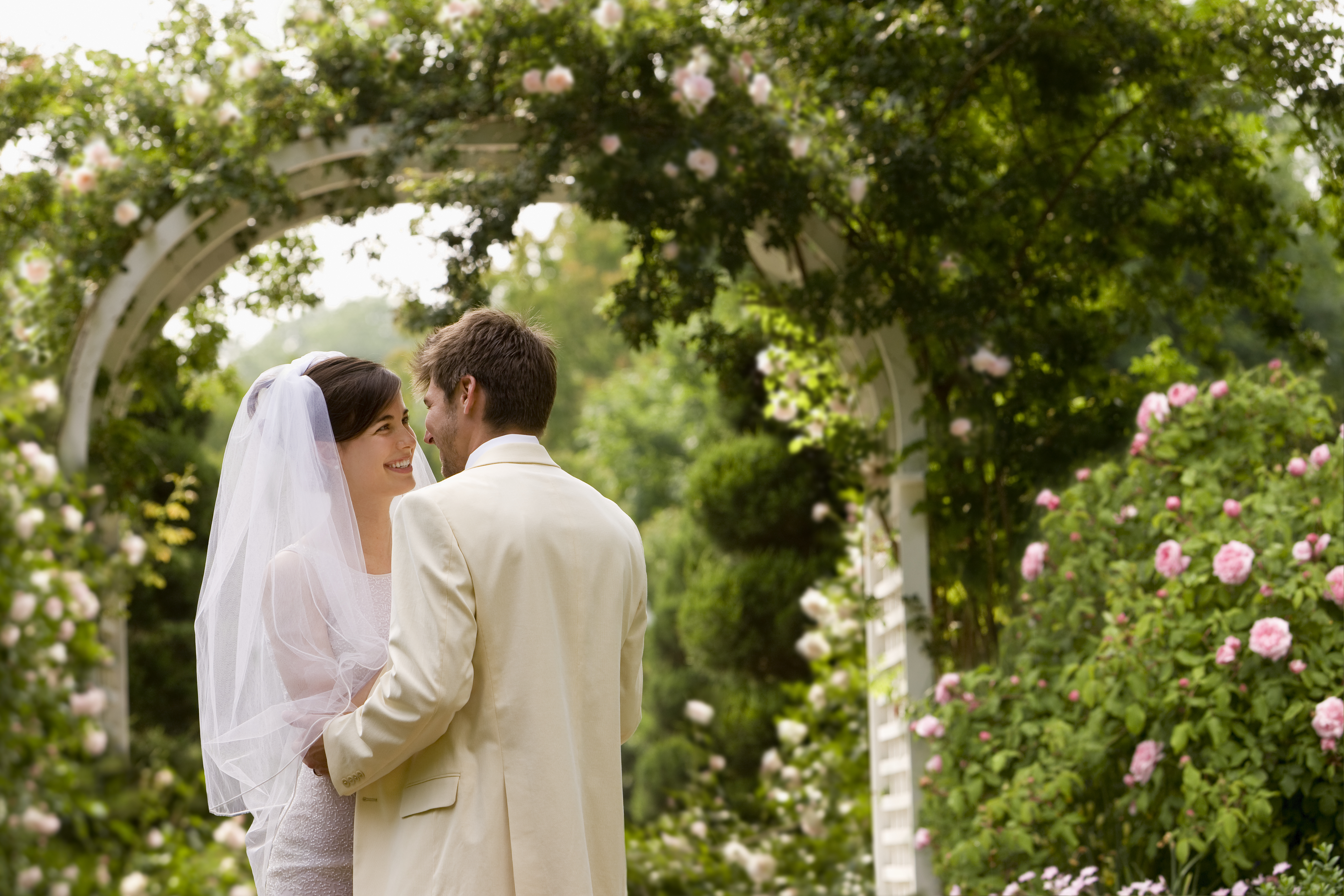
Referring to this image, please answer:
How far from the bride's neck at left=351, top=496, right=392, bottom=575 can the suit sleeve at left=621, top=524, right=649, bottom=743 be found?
47 centimetres

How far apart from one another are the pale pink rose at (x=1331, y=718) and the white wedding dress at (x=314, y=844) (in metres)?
2.12

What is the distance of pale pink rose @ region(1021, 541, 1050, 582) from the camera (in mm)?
3846

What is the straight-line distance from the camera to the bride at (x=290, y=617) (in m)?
1.90

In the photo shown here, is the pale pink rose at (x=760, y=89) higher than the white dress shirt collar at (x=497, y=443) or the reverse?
higher

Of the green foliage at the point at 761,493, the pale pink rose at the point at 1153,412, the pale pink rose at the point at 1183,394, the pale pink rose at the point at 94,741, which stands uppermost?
the green foliage at the point at 761,493

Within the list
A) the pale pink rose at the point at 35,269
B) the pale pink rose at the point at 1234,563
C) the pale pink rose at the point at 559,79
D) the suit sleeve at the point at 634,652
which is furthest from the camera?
the pale pink rose at the point at 35,269

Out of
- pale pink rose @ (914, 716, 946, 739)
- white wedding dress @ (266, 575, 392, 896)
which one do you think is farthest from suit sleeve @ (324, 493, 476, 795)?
pale pink rose @ (914, 716, 946, 739)

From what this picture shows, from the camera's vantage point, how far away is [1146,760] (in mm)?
3223

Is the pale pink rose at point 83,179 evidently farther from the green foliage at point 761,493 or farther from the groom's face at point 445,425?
the green foliage at point 761,493

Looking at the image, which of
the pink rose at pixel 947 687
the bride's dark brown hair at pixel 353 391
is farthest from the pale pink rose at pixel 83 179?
the pink rose at pixel 947 687

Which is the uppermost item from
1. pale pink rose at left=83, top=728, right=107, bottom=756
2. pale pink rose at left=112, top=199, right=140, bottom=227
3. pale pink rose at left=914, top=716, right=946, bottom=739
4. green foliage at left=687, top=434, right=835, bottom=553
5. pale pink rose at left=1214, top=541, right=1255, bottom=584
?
pale pink rose at left=112, top=199, right=140, bottom=227

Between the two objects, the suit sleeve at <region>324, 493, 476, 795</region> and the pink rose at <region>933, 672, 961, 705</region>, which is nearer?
the suit sleeve at <region>324, 493, 476, 795</region>

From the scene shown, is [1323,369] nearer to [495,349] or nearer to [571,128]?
[571,128]

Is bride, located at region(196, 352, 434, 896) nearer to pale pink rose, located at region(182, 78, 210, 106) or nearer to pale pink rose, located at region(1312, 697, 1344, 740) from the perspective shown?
pale pink rose, located at region(1312, 697, 1344, 740)
